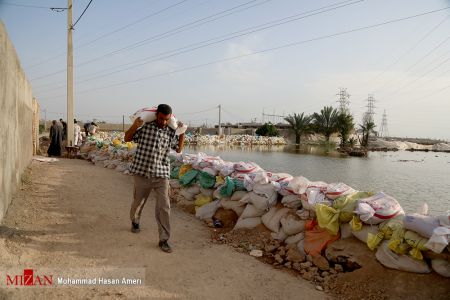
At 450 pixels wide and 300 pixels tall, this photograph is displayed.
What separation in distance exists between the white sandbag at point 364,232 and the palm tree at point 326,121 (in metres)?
41.4

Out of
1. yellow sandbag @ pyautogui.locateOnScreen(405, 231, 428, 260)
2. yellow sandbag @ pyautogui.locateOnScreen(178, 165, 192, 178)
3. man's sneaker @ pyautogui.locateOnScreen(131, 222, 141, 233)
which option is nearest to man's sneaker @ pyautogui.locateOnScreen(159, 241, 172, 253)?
man's sneaker @ pyautogui.locateOnScreen(131, 222, 141, 233)

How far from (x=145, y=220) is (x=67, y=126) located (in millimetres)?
8372

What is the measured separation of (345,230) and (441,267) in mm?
903

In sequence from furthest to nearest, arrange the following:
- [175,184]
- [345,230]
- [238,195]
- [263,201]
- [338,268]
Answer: [175,184], [238,195], [263,201], [345,230], [338,268]

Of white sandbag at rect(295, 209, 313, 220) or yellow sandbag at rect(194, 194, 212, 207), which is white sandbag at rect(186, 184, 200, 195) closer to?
yellow sandbag at rect(194, 194, 212, 207)

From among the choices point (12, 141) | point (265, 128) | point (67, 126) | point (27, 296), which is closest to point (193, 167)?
point (12, 141)

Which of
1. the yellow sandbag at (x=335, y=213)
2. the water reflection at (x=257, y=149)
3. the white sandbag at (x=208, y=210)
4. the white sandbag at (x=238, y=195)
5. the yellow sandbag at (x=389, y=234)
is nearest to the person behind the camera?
the yellow sandbag at (x=389, y=234)

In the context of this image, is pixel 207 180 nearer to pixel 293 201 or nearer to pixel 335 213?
pixel 293 201

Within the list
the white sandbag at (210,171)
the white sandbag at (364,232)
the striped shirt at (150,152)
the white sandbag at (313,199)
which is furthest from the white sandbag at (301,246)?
the white sandbag at (210,171)

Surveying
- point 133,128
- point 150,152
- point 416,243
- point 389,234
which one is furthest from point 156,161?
point 416,243

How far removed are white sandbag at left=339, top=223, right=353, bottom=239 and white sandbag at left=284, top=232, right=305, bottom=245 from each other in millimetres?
417

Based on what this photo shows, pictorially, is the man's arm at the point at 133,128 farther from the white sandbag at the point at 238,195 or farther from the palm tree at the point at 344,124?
the palm tree at the point at 344,124

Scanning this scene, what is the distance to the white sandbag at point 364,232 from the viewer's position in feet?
10.6

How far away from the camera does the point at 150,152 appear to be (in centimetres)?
337
